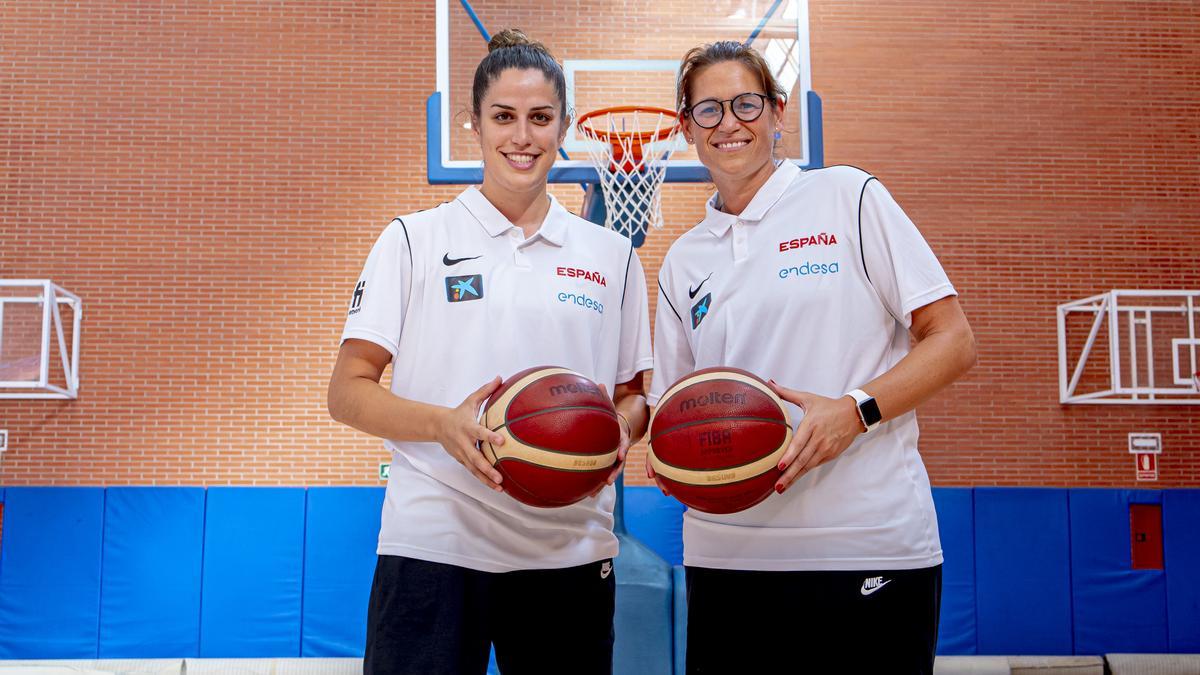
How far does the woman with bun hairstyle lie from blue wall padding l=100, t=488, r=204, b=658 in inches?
248

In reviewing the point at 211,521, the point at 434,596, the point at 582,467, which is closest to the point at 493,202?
the point at 582,467

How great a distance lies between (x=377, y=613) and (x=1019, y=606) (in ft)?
23.5

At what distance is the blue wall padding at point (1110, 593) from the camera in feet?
25.6

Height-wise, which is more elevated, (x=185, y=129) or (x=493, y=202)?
(x=185, y=129)

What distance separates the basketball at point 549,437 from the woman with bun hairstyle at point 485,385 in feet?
0.13

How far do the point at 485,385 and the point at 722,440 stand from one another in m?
0.45

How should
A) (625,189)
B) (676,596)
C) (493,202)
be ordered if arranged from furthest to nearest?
1. (676,596)
2. (625,189)
3. (493,202)

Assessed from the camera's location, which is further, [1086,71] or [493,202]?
[1086,71]

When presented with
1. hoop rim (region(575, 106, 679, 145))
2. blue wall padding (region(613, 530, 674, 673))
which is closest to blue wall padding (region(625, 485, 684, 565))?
blue wall padding (region(613, 530, 674, 673))

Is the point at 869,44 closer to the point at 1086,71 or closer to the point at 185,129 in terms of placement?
the point at 1086,71

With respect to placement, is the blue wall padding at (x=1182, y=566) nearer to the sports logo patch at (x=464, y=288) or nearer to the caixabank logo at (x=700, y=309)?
the caixabank logo at (x=700, y=309)

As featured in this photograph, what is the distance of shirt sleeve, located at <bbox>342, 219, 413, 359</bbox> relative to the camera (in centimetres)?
199

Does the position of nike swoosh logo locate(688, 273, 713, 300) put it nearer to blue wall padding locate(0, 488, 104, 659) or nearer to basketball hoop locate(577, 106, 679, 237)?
basketball hoop locate(577, 106, 679, 237)

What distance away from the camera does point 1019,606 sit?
25.6ft
